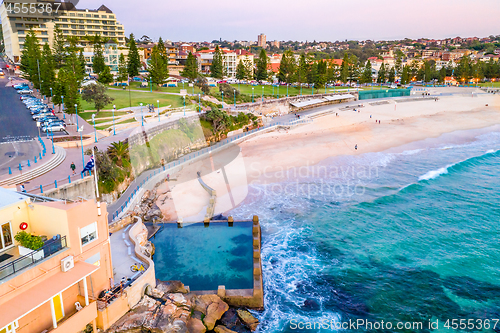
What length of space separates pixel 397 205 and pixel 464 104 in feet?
204

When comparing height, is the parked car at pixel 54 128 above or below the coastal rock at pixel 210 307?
above

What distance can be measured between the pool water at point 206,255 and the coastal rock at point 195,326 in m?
2.87

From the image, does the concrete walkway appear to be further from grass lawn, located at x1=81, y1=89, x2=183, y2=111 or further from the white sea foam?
grass lawn, located at x1=81, y1=89, x2=183, y2=111

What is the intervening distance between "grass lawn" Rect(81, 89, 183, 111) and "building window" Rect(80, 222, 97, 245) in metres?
35.9

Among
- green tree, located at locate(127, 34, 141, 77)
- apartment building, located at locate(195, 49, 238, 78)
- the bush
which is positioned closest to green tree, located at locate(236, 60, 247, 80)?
apartment building, located at locate(195, 49, 238, 78)

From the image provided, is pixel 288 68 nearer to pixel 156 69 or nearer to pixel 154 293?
pixel 156 69

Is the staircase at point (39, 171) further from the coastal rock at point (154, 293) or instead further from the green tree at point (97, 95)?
the green tree at point (97, 95)

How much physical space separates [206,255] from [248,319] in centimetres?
568

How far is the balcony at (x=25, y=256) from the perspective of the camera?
995 centimetres

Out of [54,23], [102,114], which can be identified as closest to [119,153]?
[102,114]

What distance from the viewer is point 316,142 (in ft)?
143

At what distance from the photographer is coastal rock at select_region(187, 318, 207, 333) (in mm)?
14130

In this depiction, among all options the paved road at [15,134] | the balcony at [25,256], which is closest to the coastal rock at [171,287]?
the balcony at [25,256]

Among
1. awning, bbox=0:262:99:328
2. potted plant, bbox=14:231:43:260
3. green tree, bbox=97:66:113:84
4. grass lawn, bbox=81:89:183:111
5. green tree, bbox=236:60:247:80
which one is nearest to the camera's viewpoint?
awning, bbox=0:262:99:328
